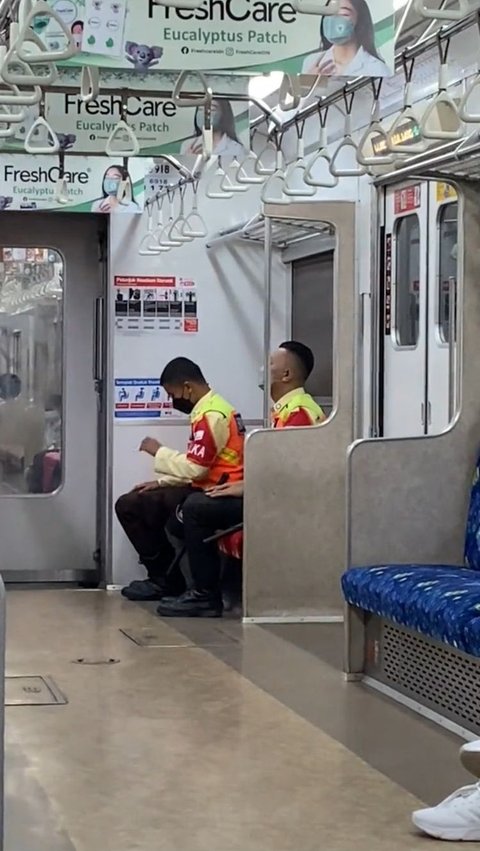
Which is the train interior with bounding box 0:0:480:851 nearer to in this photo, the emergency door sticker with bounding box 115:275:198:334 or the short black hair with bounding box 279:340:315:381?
the emergency door sticker with bounding box 115:275:198:334

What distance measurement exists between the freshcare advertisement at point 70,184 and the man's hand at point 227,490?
1.65 meters

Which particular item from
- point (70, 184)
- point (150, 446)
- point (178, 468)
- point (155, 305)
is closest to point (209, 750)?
point (178, 468)

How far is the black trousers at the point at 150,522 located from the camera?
826cm

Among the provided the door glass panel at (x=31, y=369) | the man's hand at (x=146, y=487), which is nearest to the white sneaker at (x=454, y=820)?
the man's hand at (x=146, y=487)

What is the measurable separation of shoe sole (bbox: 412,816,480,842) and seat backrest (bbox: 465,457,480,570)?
1.93 meters

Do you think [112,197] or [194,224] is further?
[194,224]

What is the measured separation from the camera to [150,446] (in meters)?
8.45

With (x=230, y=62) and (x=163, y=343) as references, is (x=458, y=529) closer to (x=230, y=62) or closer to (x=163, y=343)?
(x=230, y=62)

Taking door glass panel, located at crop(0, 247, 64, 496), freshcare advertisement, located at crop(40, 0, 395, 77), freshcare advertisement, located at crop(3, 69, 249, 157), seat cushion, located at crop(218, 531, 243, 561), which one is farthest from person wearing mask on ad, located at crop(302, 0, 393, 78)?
door glass panel, located at crop(0, 247, 64, 496)

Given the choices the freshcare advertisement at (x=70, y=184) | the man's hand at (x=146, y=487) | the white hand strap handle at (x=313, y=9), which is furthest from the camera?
the man's hand at (x=146, y=487)

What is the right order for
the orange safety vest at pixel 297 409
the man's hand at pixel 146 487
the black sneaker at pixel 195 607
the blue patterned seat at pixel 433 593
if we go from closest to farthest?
the blue patterned seat at pixel 433 593 < the black sneaker at pixel 195 607 < the orange safety vest at pixel 297 409 < the man's hand at pixel 146 487

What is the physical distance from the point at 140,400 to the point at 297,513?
168cm

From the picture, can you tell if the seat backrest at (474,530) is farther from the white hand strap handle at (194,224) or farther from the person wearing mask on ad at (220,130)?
the white hand strap handle at (194,224)

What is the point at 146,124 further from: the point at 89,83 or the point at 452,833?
the point at 452,833
